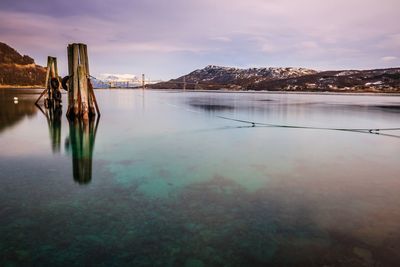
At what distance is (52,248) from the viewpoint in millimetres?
3924

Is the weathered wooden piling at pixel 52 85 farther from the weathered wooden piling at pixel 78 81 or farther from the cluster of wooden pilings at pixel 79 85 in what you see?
the weathered wooden piling at pixel 78 81

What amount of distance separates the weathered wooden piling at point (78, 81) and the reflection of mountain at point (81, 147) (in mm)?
891

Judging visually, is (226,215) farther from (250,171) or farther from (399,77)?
(399,77)

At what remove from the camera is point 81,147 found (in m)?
10.9

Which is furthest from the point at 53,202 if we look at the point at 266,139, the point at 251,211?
the point at 266,139

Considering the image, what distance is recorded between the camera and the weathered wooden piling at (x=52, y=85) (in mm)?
27906

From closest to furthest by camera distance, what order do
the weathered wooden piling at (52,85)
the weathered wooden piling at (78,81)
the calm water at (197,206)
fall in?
the calm water at (197,206), the weathered wooden piling at (78,81), the weathered wooden piling at (52,85)

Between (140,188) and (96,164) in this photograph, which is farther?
(96,164)

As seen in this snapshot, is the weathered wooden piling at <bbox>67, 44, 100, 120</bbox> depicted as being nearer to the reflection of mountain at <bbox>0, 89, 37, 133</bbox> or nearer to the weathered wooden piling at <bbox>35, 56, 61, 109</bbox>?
the reflection of mountain at <bbox>0, 89, 37, 133</bbox>

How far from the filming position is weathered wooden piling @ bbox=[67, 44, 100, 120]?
16.6 m

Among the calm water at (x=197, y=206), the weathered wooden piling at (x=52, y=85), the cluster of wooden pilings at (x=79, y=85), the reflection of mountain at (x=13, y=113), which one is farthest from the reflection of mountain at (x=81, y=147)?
the weathered wooden piling at (x=52, y=85)

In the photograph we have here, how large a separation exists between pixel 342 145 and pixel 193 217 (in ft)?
31.9

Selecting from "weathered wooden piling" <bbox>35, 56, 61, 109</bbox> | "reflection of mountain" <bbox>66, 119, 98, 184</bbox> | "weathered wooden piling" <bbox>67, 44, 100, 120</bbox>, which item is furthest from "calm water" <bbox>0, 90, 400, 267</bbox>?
"weathered wooden piling" <bbox>35, 56, 61, 109</bbox>

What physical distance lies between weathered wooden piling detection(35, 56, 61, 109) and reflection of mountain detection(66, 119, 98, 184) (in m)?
13.6
